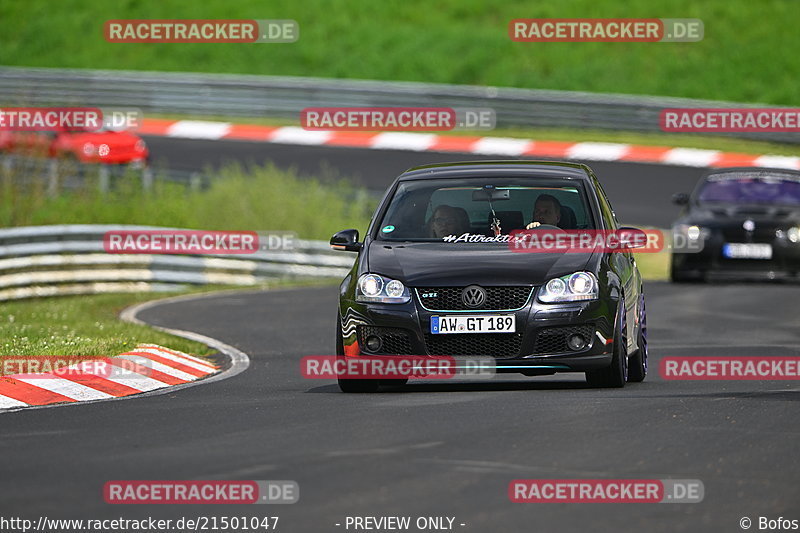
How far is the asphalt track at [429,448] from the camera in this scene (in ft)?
23.0

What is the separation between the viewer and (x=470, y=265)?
11156 millimetres

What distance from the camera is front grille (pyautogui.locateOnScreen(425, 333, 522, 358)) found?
10969mm

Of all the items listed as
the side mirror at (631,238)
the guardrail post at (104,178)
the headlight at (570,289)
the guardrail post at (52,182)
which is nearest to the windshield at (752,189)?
the guardrail post at (52,182)

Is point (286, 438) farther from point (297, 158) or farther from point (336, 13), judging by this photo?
point (336, 13)

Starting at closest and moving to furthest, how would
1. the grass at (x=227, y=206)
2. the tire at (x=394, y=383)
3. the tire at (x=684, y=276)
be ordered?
the tire at (x=394, y=383), the tire at (x=684, y=276), the grass at (x=227, y=206)

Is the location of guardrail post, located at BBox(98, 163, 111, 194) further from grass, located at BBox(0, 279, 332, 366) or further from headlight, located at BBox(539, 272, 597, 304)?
headlight, located at BBox(539, 272, 597, 304)

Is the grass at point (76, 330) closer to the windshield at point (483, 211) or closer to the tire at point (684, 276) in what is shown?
the windshield at point (483, 211)

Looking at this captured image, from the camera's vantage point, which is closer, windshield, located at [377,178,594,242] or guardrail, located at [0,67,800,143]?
windshield, located at [377,178,594,242]

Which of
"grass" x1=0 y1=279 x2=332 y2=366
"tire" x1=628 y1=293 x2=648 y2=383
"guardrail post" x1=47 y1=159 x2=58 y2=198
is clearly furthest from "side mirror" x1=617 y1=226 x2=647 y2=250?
"guardrail post" x1=47 y1=159 x2=58 y2=198

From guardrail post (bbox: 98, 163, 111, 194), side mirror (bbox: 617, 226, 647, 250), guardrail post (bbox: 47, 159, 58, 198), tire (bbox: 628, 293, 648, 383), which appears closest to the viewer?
side mirror (bbox: 617, 226, 647, 250)

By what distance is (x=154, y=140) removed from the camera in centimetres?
3728

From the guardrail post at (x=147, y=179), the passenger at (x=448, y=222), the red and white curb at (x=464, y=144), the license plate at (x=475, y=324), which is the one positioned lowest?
the license plate at (x=475, y=324)

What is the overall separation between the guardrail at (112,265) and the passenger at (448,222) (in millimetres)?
10920

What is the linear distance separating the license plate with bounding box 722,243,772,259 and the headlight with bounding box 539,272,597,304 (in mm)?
→ 11486
